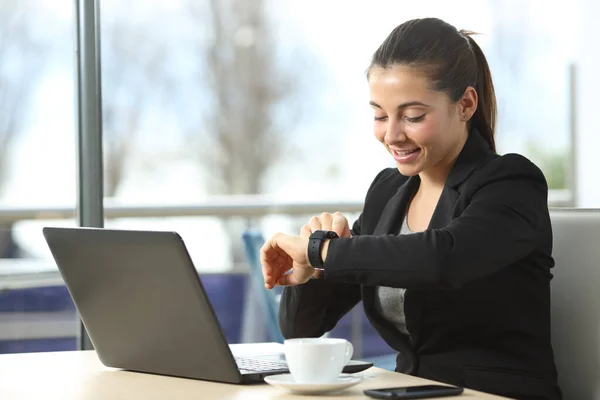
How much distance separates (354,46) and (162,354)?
11.1 feet

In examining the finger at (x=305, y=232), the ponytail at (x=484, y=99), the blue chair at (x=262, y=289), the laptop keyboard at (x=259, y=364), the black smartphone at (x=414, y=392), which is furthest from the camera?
the blue chair at (x=262, y=289)

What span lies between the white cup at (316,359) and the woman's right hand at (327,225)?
0.29m

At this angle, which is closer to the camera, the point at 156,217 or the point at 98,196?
the point at 98,196

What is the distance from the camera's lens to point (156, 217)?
12.9ft

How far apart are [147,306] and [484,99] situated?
2.38 feet

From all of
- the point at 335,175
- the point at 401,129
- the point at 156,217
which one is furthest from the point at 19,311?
the point at 401,129

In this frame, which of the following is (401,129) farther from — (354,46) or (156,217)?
(354,46)

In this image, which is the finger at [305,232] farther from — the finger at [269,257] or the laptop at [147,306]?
the laptop at [147,306]

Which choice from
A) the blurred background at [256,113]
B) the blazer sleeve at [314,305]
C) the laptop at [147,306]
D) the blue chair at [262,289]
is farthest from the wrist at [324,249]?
the blurred background at [256,113]

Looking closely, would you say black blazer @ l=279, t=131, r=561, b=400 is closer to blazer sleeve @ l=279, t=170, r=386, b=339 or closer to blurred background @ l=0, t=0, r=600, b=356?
blazer sleeve @ l=279, t=170, r=386, b=339

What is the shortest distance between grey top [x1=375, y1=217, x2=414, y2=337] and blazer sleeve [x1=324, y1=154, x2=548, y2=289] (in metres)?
0.19

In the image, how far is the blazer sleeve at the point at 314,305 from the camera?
1633 millimetres

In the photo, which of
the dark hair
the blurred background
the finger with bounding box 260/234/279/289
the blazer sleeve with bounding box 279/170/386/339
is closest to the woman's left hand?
the finger with bounding box 260/234/279/289

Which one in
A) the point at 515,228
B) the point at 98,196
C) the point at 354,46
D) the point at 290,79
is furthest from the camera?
the point at 290,79
